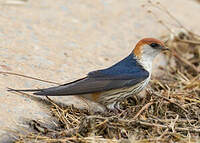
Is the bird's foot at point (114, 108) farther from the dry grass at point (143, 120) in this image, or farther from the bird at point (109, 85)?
the dry grass at point (143, 120)

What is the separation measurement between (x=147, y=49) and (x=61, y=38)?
180cm

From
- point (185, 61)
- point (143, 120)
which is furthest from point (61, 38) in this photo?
point (143, 120)

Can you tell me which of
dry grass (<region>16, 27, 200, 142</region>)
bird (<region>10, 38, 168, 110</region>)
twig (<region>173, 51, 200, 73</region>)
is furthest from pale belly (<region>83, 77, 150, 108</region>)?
twig (<region>173, 51, 200, 73</region>)

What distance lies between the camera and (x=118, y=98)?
4.82m

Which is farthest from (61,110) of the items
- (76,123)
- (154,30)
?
(154,30)

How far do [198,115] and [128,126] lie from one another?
3.37 ft

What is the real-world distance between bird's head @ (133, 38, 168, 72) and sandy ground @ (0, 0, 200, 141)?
0.79 m

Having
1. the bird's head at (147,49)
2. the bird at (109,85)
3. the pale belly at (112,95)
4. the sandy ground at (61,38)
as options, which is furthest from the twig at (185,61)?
the pale belly at (112,95)

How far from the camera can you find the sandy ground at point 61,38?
4.67 m

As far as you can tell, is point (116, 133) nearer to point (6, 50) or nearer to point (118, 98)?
point (118, 98)

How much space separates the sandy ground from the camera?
15.3 feet

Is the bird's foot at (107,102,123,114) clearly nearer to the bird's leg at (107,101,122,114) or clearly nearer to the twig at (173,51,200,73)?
the bird's leg at (107,101,122,114)

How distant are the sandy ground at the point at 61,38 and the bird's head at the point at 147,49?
79cm

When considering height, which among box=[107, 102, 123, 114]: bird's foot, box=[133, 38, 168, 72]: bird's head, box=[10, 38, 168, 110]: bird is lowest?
box=[107, 102, 123, 114]: bird's foot
